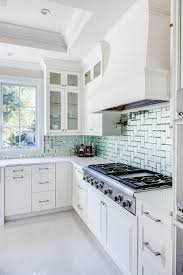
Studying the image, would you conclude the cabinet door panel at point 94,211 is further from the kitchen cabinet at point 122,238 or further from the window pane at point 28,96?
the window pane at point 28,96

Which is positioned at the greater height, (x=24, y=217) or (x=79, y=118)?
(x=79, y=118)

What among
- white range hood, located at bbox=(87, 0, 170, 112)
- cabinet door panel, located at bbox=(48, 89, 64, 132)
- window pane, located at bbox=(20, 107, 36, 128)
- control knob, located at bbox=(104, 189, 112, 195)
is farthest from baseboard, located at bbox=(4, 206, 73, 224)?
white range hood, located at bbox=(87, 0, 170, 112)

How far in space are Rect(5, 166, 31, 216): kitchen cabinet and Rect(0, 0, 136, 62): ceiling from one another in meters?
1.80

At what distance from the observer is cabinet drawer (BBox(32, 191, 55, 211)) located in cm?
332

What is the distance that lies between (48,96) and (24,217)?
6.68 feet

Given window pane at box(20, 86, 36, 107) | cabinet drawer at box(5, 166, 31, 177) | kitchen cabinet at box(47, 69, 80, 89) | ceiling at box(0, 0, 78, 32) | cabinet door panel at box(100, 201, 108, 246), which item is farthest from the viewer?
window pane at box(20, 86, 36, 107)

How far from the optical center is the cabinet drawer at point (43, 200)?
3321 millimetres

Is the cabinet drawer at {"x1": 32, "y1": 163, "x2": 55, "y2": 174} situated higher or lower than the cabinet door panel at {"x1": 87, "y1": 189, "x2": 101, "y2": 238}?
higher

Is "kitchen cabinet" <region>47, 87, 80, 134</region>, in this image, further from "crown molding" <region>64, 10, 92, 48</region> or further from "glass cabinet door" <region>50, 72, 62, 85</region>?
"crown molding" <region>64, 10, 92, 48</region>

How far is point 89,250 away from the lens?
2.42m

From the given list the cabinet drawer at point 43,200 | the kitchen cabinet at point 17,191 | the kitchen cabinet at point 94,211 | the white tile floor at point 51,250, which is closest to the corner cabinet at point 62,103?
the kitchen cabinet at point 17,191

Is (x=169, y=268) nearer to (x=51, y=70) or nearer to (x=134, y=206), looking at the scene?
(x=134, y=206)

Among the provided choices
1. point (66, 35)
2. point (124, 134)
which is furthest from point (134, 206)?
point (66, 35)

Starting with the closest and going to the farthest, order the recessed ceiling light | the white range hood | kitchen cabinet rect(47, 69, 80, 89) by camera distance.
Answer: the white range hood → the recessed ceiling light → kitchen cabinet rect(47, 69, 80, 89)
